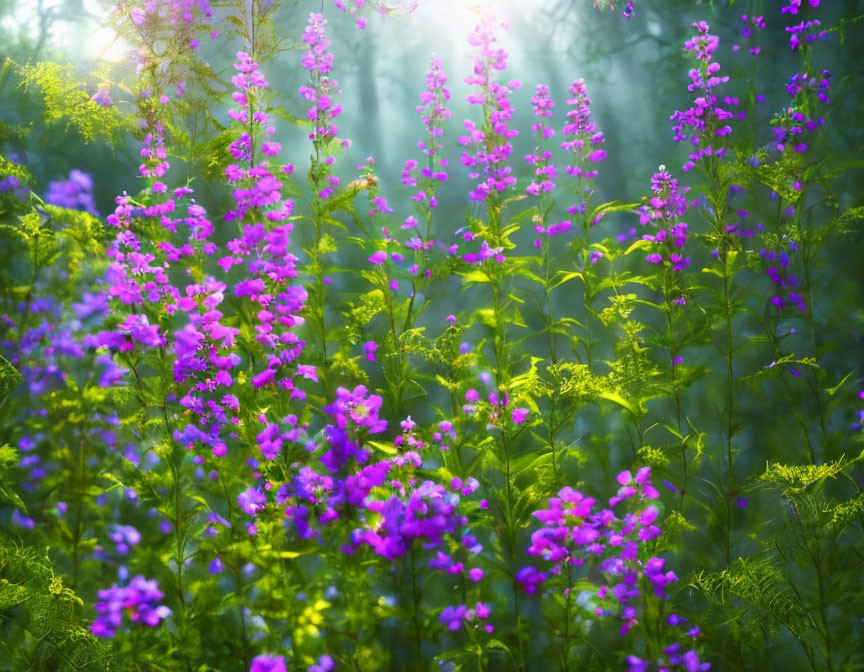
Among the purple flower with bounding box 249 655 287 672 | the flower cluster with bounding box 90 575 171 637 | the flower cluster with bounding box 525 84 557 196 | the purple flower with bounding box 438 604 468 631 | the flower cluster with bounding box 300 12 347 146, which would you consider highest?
the flower cluster with bounding box 300 12 347 146

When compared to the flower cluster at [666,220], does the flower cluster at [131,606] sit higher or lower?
lower

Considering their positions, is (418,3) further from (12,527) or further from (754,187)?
(12,527)

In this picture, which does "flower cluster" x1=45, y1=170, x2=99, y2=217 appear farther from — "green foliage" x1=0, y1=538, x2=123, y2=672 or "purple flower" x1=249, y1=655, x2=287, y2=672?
"purple flower" x1=249, y1=655, x2=287, y2=672

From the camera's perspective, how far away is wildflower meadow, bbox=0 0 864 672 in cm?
238

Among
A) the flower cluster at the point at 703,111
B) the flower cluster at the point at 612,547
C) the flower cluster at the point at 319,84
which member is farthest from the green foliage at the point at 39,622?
the flower cluster at the point at 703,111

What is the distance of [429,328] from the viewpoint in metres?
2.51

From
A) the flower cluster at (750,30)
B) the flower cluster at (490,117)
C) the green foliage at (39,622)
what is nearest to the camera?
the green foliage at (39,622)

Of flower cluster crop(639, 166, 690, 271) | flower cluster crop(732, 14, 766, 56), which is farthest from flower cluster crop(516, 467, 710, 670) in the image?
flower cluster crop(732, 14, 766, 56)

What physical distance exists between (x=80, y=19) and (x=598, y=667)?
2652 mm

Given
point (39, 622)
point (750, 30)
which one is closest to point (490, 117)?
point (750, 30)

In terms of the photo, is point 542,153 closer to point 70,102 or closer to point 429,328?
point 429,328

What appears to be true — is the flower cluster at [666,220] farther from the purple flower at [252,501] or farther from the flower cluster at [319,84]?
the purple flower at [252,501]

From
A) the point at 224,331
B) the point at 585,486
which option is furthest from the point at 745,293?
the point at 224,331

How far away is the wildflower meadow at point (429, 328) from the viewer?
2.38 m
